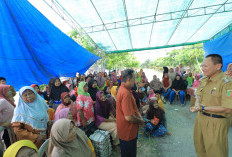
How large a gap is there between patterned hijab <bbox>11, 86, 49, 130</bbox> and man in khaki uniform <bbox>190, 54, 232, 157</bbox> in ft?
7.97

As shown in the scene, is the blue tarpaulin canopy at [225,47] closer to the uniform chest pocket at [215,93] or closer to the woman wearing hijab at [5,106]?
the uniform chest pocket at [215,93]

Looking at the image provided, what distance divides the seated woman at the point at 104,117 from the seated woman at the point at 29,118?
1.14 meters

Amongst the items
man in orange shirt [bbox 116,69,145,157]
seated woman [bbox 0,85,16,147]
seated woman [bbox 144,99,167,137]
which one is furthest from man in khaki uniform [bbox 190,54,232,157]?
seated woman [bbox 0,85,16,147]

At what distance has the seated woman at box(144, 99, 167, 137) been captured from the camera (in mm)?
3014

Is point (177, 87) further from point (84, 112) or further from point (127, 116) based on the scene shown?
point (127, 116)

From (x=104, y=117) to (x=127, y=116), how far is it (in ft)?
5.06

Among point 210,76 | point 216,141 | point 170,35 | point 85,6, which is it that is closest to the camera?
point 216,141

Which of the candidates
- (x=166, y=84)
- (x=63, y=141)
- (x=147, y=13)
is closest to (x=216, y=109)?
(x=63, y=141)

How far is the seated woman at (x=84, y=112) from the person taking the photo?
2.53 meters

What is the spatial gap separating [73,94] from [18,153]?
3429 millimetres

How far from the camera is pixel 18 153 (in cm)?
118

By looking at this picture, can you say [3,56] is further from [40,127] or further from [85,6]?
[85,6]

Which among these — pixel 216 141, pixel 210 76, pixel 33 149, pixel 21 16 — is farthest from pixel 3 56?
pixel 216 141

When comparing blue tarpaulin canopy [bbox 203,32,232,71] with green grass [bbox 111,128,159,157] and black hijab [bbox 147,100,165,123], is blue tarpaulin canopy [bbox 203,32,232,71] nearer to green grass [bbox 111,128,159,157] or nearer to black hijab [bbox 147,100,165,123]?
black hijab [bbox 147,100,165,123]
